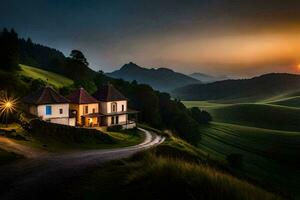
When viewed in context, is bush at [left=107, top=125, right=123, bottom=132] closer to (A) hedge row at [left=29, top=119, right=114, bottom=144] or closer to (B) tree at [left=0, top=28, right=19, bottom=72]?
(A) hedge row at [left=29, top=119, right=114, bottom=144]

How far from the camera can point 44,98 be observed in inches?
2635

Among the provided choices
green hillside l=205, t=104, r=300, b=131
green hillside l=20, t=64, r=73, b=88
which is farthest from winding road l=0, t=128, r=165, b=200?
green hillside l=205, t=104, r=300, b=131

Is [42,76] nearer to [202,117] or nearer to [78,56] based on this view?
[78,56]

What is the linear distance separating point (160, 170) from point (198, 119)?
5763 inches

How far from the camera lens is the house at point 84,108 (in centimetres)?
7631

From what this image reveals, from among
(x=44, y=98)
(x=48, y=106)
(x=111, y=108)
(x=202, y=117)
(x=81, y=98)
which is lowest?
(x=202, y=117)

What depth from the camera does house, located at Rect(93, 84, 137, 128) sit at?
80375 mm

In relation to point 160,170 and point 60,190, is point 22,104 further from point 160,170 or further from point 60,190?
point 160,170

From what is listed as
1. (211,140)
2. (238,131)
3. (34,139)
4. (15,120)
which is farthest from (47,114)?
(238,131)

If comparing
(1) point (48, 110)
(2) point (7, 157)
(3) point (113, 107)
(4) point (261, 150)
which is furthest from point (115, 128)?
(4) point (261, 150)

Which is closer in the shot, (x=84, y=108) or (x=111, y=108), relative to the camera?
(x=84, y=108)

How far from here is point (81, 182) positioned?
1369cm

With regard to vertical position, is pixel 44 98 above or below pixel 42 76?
below

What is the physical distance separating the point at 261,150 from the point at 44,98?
75236mm
